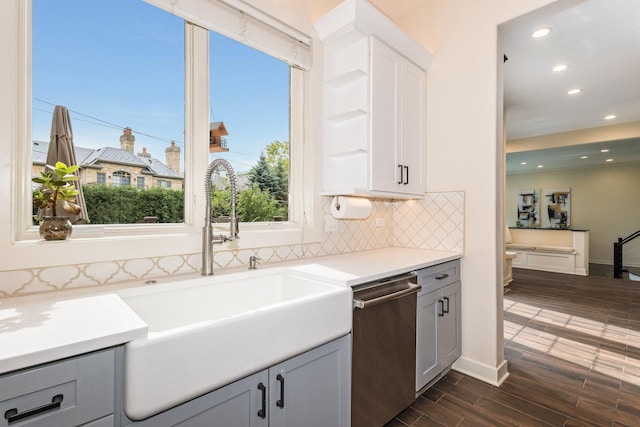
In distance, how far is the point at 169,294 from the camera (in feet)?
4.41

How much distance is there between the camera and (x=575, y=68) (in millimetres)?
3352

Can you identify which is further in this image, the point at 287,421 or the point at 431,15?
the point at 431,15

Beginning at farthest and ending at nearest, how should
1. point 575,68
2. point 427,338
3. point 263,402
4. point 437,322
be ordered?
point 575,68 → point 437,322 → point 427,338 → point 263,402

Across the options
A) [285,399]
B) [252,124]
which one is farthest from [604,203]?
[285,399]

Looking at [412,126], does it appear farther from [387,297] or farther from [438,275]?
[387,297]

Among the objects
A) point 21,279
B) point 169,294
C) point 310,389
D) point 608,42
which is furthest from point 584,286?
point 21,279

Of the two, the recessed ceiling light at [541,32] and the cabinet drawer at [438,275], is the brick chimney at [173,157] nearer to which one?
the cabinet drawer at [438,275]

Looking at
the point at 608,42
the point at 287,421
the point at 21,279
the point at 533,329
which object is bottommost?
the point at 533,329

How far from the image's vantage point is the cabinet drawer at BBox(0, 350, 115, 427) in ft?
2.21

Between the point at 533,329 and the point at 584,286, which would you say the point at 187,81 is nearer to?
the point at 533,329

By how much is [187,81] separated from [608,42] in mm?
3671

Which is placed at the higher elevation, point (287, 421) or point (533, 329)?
point (287, 421)

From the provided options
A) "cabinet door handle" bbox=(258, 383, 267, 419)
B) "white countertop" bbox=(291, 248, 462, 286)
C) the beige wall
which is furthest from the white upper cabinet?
the beige wall

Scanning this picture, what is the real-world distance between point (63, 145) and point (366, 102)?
5.36 ft
